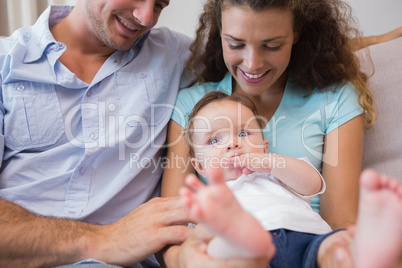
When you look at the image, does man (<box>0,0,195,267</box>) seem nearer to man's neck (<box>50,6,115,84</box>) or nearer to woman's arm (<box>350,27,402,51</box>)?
man's neck (<box>50,6,115,84</box>)

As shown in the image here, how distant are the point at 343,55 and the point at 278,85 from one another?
27cm

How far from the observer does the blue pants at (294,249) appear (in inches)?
40.3

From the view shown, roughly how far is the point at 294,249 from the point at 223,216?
396mm

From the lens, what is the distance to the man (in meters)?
1.31

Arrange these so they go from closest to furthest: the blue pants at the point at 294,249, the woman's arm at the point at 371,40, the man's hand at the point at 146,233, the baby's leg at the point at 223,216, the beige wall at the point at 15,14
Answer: the baby's leg at the point at 223,216 → the blue pants at the point at 294,249 → the man's hand at the point at 146,233 → the woman's arm at the point at 371,40 → the beige wall at the point at 15,14

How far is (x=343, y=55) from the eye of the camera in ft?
5.33

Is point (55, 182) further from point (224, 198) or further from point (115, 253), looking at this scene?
point (224, 198)

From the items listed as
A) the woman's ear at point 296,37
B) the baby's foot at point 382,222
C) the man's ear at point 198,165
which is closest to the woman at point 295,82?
the woman's ear at point 296,37

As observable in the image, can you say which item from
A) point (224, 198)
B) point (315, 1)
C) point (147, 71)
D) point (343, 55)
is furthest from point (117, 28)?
point (224, 198)

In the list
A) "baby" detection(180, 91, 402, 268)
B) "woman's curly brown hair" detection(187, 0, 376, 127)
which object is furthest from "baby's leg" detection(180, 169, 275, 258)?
"woman's curly brown hair" detection(187, 0, 376, 127)

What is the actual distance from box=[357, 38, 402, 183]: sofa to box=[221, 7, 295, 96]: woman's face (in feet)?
1.43

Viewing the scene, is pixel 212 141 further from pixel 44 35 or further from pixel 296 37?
pixel 44 35

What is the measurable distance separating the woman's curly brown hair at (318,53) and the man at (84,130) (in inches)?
7.6

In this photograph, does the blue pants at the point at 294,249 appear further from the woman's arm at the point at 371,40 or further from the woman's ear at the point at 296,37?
the woman's arm at the point at 371,40
